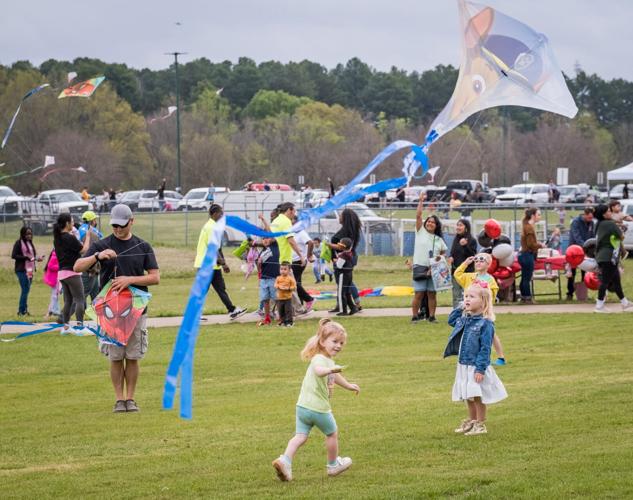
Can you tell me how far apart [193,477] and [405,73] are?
13514 cm

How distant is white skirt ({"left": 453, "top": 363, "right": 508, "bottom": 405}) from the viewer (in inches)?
372

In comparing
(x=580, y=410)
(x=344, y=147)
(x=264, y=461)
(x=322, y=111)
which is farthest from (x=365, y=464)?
(x=322, y=111)

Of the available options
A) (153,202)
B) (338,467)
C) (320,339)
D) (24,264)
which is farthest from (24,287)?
(153,202)

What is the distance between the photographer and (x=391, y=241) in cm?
3628

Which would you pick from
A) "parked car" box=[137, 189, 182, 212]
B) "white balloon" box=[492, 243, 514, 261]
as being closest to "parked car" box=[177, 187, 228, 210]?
"parked car" box=[137, 189, 182, 212]

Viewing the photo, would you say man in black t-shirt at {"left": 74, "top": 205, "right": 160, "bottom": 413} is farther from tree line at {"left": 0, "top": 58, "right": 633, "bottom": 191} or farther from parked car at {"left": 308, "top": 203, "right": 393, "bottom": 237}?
tree line at {"left": 0, "top": 58, "right": 633, "bottom": 191}

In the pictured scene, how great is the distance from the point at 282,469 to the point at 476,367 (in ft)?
7.41

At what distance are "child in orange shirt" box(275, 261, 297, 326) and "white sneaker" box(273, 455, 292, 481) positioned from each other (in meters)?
10.4

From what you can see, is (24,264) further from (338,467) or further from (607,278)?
(338,467)

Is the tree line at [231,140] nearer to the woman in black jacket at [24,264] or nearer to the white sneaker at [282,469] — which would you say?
the woman in black jacket at [24,264]

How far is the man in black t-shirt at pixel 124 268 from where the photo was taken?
10.9m

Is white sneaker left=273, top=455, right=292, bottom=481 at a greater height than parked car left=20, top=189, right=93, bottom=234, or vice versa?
parked car left=20, top=189, right=93, bottom=234

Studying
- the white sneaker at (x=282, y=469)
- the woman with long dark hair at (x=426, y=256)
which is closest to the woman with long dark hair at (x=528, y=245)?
the woman with long dark hair at (x=426, y=256)

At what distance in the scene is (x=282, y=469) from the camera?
7.94m
